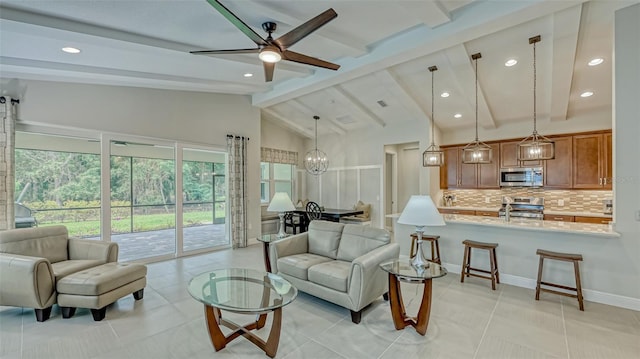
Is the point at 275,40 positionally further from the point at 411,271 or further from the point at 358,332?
the point at 358,332

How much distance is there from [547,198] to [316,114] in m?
5.58

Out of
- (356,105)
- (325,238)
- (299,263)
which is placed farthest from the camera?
(356,105)

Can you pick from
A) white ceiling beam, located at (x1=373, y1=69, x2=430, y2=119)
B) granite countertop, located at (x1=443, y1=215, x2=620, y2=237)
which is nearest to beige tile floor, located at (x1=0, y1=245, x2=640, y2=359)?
granite countertop, located at (x1=443, y1=215, x2=620, y2=237)

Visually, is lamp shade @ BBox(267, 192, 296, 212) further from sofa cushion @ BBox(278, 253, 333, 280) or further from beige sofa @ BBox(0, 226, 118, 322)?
beige sofa @ BBox(0, 226, 118, 322)

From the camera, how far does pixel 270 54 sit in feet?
9.52

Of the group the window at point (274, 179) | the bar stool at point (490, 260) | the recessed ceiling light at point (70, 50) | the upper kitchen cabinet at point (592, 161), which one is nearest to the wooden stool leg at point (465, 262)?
the bar stool at point (490, 260)

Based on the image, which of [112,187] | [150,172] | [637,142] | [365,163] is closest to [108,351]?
[112,187]

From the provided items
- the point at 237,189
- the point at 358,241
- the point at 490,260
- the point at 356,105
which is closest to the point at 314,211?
the point at 237,189

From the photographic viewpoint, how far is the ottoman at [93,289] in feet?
9.53

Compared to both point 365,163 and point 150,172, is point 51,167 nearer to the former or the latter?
point 150,172

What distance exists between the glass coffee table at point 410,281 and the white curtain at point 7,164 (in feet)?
15.9

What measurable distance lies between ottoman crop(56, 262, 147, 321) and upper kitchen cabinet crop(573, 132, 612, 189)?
7783 mm

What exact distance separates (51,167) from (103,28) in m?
2.58

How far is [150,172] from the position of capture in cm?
536
